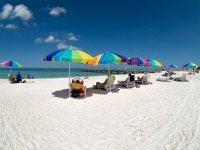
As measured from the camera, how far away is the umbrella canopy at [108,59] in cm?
1030

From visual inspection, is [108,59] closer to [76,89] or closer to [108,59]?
[108,59]

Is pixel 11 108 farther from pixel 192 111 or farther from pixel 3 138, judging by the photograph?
pixel 192 111

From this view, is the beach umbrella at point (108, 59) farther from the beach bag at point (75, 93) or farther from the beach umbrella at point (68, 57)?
the beach bag at point (75, 93)

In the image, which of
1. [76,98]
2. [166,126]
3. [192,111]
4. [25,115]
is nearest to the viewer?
[166,126]

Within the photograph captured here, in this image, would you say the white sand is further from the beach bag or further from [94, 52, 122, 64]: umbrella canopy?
[94, 52, 122, 64]: umbrella canopy

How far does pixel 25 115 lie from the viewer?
6.13 m

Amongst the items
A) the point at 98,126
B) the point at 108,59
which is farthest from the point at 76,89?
the point at 98,126

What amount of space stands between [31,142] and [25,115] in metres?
2.18

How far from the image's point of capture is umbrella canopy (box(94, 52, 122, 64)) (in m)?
10.3

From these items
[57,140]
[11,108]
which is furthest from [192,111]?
[11,108]

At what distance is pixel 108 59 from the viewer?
10344 mm

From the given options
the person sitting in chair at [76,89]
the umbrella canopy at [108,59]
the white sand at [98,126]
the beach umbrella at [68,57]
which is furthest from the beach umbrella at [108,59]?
the white sand at [98,126]

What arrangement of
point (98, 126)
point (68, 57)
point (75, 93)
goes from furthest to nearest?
1. point (75, 93)
2. point (68, 57)
3. point (98, 126)

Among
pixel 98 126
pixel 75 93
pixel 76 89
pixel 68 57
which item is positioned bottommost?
pixel 98 126
